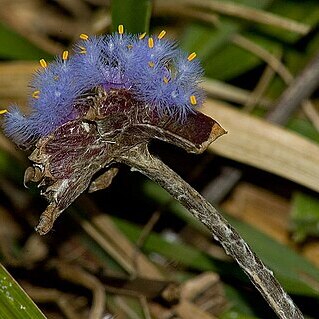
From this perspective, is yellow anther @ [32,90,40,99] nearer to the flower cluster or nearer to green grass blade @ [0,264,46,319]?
the flower cluster

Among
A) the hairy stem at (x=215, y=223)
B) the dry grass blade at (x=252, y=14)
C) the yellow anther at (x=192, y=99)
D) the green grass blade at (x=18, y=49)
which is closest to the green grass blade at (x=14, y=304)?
the hairy stem at (x=215, y=223)

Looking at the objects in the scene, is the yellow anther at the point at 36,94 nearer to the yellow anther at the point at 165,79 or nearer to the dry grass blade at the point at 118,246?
the yellow anther at the point at 165,79

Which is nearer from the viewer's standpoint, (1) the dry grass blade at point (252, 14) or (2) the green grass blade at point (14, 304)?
(2) the green grass blade at point (14, 304)

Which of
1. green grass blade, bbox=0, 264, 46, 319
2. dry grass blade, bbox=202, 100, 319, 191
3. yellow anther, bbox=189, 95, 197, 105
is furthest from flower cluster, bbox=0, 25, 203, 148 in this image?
dry grass blade, bbox=202, 100, 319, 191

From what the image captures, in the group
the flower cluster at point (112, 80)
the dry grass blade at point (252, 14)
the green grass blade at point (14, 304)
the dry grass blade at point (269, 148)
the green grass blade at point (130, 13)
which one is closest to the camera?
the flower cluster at point (112, 80)

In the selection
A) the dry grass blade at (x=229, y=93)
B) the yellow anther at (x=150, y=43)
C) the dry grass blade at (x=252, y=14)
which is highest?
the yellow anther at (x=150, y=43)

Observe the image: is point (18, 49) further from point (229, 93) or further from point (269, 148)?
point (269, 148)

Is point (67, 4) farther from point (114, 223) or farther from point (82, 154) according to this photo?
point (82, 154)

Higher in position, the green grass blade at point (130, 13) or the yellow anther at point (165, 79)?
the yellow anther at point (165, 79)

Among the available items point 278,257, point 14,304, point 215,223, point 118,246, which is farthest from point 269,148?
point 14,304
